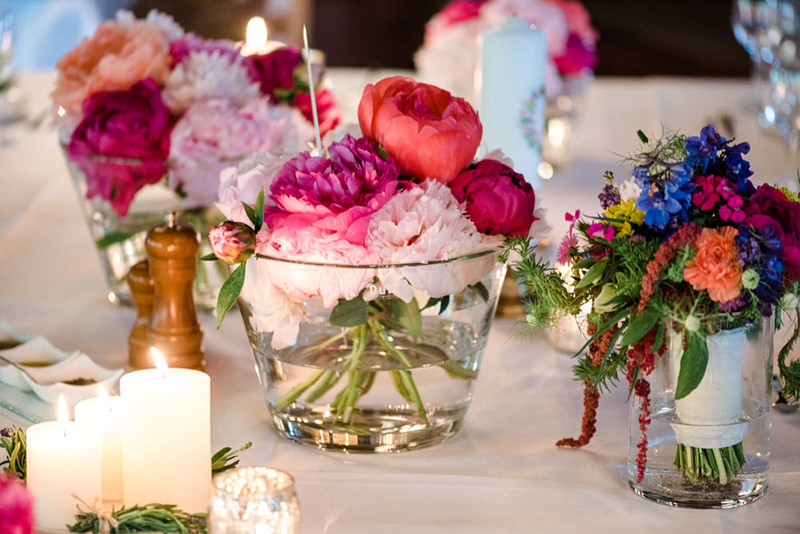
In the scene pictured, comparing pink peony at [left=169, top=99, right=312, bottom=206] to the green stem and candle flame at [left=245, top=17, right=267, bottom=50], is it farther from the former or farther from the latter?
the green stem

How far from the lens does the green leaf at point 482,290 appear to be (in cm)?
97

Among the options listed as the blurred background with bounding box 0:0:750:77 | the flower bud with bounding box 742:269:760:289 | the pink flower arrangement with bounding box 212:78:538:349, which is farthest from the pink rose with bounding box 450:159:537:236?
the blurred background with bounding box 0:0:750:77

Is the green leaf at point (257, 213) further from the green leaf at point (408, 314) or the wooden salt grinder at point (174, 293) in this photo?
the wooden salt grinder at point (174, 293)

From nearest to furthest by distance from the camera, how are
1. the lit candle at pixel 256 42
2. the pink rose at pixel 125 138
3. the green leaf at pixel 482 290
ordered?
the green leaf at pixel 482 290 → the pink rose at pixel 125 138 → the lit candle at pixel 256 42

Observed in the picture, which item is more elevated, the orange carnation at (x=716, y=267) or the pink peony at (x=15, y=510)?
the orange carnation at (x=716, y=267)

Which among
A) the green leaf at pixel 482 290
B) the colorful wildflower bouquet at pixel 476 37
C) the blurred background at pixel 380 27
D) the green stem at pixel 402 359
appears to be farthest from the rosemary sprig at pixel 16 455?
the blurred background at pixel 380 27

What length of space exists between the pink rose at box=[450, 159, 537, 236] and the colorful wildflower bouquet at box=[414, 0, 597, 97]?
0.99 metres

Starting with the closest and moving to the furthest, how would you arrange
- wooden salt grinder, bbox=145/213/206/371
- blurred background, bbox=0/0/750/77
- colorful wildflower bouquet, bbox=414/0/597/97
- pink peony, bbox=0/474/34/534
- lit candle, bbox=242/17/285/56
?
1. pink peony, bbox=0/474/34/534
2. wooden salt grinder, bbox=145/213/206/371
3. lit candle, bbox=242/17/285/56
4. colorful wildflower bouquet, bbox=414/0/597/97
5. blurred background, bbox=0/0/750/77

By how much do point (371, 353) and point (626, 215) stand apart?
0.88 feet

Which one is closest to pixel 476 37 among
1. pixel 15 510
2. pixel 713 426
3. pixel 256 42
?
pixel 256 42

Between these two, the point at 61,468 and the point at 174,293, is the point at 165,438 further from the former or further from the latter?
the point at 174,293

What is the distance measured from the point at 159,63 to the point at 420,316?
524 mm

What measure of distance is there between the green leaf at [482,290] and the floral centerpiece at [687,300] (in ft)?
0.25

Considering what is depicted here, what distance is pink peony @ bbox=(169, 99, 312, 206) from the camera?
124 centimetres
